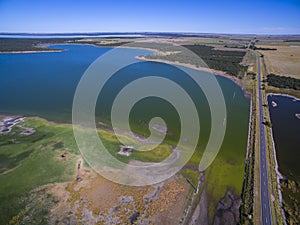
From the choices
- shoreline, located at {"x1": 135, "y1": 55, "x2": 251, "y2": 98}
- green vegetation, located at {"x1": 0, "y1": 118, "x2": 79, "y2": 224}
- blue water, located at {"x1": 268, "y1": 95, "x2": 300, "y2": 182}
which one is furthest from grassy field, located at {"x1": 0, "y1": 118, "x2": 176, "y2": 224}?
shoreline, located at {"x1": 135, "y1": 55, "x2": 251, "y2": 98}

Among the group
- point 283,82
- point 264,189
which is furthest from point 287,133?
point 283,82

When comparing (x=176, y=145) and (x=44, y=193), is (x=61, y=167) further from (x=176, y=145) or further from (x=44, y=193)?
(x=176, y=145)

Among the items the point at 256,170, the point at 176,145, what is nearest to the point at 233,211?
the point at 256,170

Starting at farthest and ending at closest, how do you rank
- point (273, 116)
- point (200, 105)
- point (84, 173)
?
point (200, 105)
point (273, 116)
point (84, 173)

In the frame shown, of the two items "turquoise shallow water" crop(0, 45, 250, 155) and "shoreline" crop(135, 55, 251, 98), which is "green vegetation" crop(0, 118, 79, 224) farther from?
"shoreline" crop(135, 55, 251, 98)

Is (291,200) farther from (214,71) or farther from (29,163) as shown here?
(214,71)

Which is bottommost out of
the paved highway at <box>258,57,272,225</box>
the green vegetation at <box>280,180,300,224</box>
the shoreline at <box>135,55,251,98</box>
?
the green vegetation at <box>280,180,300,224</box>
